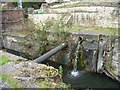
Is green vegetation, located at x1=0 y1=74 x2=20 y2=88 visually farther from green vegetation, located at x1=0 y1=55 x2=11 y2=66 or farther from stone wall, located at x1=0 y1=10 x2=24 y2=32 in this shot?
stone wall, located at x1=0 y1=10 x2=24 y2=32

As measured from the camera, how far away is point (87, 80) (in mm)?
12156

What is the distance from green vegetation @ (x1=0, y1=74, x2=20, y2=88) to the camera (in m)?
5.94

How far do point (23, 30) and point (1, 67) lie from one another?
13.2 meters

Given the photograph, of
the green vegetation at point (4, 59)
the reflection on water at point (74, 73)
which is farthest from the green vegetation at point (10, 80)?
the reflection on water at point (74, 73)

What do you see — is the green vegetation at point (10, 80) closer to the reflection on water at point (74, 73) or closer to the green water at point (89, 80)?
the green water at point (89, 80)

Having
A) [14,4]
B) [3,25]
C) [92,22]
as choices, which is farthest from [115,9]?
[14,4]

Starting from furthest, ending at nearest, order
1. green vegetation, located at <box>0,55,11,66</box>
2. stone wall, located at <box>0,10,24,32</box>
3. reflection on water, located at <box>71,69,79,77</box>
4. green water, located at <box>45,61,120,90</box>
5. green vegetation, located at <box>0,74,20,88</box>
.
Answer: stone wall, located at <box>0,10,24,32</box> < reflection on water, located at <box>71,69,79,77</box> < green water, located at <box>45,61,120,90</box> < green vegetation, located at <box>0,55,11,66</box> < green vegetation, located at <box>0,74,20,88</box>

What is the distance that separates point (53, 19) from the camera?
18750 millimetres

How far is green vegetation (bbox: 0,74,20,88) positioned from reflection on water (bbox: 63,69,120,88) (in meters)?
5.25

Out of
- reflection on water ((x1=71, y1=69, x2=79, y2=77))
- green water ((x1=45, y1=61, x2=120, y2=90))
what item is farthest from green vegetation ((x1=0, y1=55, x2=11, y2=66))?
reflection on water ((x1=71, y1=69, x2=79, y2=77))

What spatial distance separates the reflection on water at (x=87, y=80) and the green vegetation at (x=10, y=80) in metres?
5.25

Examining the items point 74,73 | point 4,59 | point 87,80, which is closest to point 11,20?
point 74,73

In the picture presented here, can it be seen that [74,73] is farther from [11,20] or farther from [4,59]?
[11,20]

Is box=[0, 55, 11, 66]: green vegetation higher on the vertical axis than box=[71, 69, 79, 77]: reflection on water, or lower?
higher
